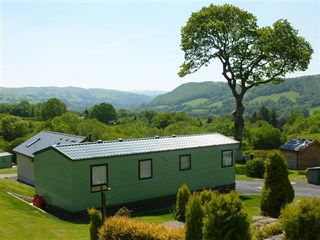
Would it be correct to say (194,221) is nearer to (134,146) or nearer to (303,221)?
(303,221)

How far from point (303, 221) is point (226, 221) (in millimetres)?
1960

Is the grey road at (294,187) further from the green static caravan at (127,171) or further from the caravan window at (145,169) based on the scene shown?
the caravan window at (145,169)

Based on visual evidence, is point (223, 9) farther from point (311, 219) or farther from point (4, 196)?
point (311, 219)

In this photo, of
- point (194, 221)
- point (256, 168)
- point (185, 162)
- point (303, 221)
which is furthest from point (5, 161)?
point (303, 221)

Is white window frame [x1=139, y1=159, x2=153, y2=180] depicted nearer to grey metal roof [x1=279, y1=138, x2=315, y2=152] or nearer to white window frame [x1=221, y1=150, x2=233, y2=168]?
white window frame [x1=221, y1=150, x2=233, y2=168]

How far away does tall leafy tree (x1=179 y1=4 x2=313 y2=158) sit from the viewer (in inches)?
1617

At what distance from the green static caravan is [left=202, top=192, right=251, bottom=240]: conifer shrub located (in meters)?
10.6

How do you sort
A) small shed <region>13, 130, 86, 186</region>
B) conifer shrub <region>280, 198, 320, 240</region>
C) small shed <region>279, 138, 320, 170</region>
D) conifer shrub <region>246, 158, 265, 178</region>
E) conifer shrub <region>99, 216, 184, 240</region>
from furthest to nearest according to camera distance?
small shed <region>279, 138, 320, 170</region> → conifer shrub <region>246, 158, 265, 178</region> → small shed <region>13, 130, 86, 186</region> → conifer shrub <region>99, 216, 184, 240</region> → conifer shrub <region>280, 198, 320, 240</region>

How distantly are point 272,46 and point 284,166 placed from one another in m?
24.8

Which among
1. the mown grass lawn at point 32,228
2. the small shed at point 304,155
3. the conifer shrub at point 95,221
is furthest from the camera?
the small shed at point 304,155

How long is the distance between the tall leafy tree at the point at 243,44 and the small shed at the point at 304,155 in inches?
305

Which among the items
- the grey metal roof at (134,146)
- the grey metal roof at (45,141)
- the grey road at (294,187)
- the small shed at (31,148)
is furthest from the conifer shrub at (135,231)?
the grey metal roof at (45,141)

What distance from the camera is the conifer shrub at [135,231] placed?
11234 mm

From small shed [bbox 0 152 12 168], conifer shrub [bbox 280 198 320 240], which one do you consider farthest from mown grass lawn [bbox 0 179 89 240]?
small shed [bbox 0 152 12 168]
